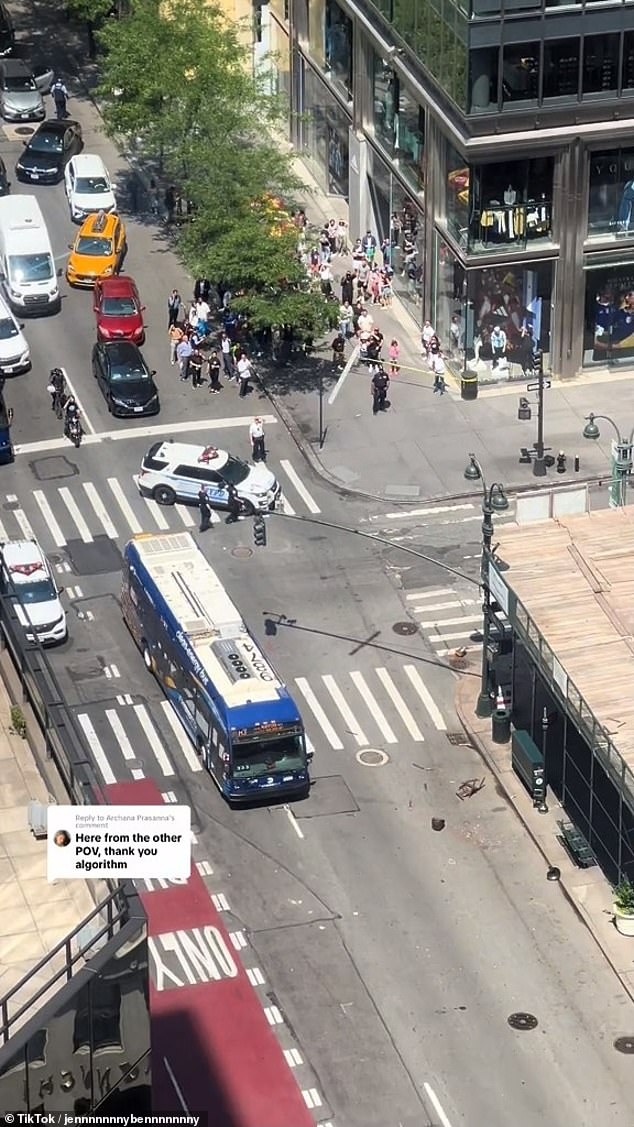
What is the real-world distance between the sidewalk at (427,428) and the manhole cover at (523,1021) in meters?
24.3

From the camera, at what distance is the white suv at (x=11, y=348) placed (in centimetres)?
7850

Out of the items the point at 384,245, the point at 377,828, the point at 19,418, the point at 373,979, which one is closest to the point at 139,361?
A: the point at 19,418

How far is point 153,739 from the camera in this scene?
197 feet

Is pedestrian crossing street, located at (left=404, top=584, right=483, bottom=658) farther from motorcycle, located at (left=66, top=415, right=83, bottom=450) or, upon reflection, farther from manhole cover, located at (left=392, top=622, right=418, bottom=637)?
motorcycle, located at (left=66, top=415, right=83, bottom=450)

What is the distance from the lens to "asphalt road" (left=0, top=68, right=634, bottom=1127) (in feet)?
161

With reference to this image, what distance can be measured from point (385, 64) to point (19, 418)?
20.3 metres

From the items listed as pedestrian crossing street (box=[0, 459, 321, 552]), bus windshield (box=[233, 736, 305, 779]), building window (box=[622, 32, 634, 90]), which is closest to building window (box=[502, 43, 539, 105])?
building window (box=[622, 32, 634, 90])

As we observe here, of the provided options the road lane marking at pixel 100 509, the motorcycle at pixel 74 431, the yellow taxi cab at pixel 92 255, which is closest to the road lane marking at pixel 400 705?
the road lane marking at pixel 100 509

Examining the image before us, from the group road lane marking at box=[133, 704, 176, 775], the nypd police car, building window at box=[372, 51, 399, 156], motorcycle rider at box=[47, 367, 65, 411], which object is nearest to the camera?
road lane marking at box=[133, 704, 176, 775]

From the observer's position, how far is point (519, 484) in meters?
71.6

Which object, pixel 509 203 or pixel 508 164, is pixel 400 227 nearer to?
pixel 509 203

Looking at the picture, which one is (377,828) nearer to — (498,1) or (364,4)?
(498,1)

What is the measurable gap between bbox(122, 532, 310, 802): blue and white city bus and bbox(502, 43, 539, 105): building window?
2149 cm

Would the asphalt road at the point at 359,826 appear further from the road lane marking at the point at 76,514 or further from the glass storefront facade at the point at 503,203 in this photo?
the glass storefront facade at the point at 503,203
